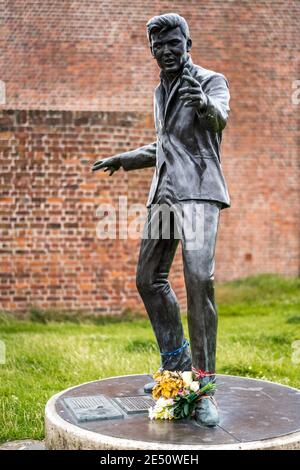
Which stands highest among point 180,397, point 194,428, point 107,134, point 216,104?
point 107,134

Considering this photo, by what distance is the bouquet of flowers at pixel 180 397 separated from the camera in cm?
373

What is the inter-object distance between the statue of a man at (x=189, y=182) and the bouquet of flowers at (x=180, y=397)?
5 cm

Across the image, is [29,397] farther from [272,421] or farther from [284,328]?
[284,328]

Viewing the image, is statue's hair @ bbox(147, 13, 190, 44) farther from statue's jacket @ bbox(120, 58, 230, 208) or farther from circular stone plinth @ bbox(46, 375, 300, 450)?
circular stone plinth @ bbox(46, 375, 300, 450)

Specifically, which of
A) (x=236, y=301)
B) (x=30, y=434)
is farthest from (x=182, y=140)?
(x=236, y=301)

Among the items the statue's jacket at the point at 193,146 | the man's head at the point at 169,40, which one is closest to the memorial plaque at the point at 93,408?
the statue's jacket at the point at 193,146

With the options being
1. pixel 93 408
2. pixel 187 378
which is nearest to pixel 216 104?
pixel 187 378

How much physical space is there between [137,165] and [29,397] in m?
2.29

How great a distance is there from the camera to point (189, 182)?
12.8 feet

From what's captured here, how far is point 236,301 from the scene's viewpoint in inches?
453

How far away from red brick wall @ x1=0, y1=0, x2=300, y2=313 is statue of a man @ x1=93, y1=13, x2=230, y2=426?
5075 millimetres

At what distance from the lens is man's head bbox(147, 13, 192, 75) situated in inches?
150

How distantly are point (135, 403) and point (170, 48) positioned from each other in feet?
6.78

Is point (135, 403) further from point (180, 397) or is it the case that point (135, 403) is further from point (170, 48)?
point (170, 48)
